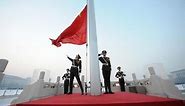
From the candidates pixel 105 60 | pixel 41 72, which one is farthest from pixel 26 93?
pixel 105 60

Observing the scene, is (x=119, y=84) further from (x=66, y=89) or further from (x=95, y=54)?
(x=95, y=54)

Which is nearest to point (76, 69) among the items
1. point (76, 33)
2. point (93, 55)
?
point (93, 55)

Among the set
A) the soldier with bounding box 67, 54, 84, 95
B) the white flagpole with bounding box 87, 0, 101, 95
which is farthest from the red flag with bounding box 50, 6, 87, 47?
the soldier with bounding box 67, 54, 84, 95

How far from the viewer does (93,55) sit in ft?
12.6

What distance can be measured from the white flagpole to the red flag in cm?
A: 67

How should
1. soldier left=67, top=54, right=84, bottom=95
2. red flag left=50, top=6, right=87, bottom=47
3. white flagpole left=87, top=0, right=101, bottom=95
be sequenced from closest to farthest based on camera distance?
white flagpole left=87, top=0, right=101, bottom=95
soldier left=67, top=54, right=84, bottom=95
red flag left=50, top=6, right=87, bottom=47

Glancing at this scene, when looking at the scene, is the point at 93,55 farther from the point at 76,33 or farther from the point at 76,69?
the point at 76,33

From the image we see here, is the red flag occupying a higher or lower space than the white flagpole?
higher

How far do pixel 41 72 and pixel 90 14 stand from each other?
3331mm

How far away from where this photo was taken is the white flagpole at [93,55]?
3.55 meters

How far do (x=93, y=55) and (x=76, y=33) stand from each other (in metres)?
1.70

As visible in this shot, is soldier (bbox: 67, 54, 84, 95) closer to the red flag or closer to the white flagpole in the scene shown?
the red flag

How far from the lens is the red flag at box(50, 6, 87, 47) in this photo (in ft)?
16.3

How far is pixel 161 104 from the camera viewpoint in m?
1.89
